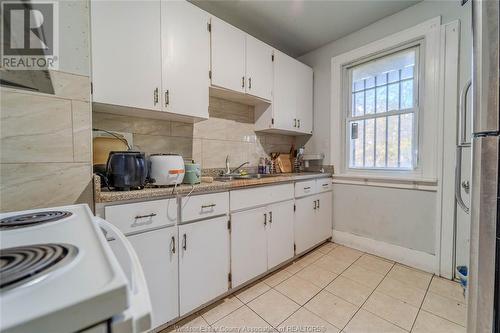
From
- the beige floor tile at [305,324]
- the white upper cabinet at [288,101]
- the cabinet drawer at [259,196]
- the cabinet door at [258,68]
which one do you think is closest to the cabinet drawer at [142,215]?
the cabinet drawer at [259,196]

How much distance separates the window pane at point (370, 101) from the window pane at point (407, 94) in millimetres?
272

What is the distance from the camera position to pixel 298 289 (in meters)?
1.68

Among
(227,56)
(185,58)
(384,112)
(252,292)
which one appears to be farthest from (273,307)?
(384,112)

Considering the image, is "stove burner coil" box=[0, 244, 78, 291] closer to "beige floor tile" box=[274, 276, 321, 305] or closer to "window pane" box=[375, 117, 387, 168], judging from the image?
"beige floor tile" box=[274, 276, 321, 305]

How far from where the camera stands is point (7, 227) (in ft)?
2.08

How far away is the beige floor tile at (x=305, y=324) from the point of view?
1293 mm

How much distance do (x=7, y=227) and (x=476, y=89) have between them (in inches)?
63.2

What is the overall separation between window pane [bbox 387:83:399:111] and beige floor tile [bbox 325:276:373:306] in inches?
69.7

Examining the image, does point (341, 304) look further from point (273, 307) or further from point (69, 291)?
point (69, 291)

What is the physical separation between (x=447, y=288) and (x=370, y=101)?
1.87m

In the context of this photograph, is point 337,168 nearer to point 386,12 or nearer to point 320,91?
point 320,91

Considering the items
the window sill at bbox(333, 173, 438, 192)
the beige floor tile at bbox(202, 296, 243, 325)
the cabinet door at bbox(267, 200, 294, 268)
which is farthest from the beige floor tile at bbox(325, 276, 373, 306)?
the window sill at bbox(333, 173, 438, 192)

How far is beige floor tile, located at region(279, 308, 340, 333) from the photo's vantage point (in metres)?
1.29

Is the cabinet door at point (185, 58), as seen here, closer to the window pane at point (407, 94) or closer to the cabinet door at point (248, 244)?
the cabinet door at point (248, 244)
